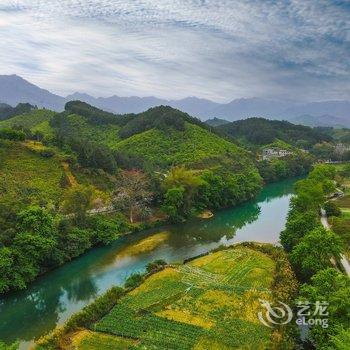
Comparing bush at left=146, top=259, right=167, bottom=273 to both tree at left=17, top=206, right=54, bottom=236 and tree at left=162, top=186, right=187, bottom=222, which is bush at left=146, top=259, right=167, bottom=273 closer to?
tree at left=17, top=206, right=54, bottom=236

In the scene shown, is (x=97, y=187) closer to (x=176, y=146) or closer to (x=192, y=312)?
(x=192, y=312)

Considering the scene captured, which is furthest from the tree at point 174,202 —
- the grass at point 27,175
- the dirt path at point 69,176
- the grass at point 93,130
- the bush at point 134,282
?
the grass at point 93,130

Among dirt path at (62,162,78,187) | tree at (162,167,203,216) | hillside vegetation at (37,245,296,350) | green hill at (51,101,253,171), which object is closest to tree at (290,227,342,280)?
hillside vegetation at (37,245,296,350)

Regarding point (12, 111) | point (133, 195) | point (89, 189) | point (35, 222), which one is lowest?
point (12, 111)

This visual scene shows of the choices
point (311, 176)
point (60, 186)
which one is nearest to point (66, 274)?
point (60, 186)

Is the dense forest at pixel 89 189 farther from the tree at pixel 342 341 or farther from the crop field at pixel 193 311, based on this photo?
the tree at pixel 342 341

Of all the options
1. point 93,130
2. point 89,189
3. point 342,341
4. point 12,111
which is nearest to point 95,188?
point 89,189
